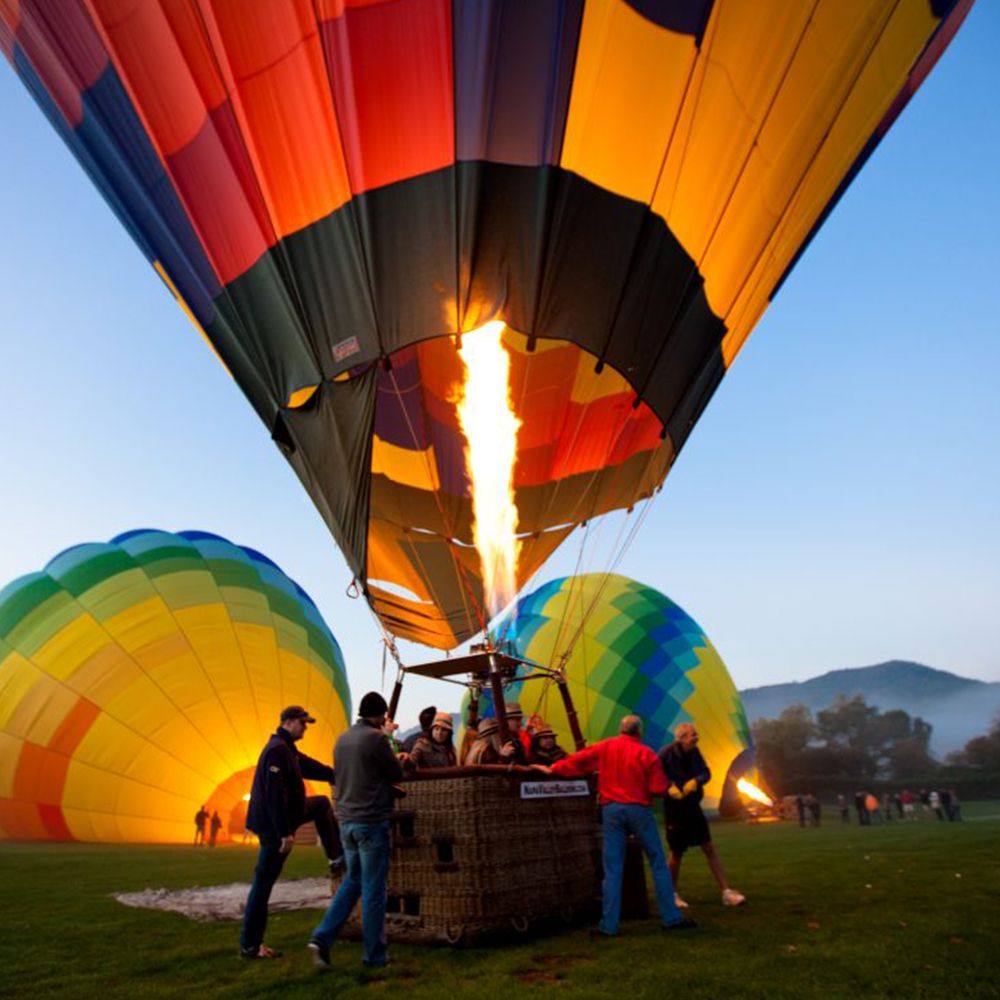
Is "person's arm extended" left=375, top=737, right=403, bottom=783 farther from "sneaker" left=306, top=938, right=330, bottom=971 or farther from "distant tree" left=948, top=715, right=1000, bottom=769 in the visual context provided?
"distant tree" left=948, top=715, right=1000, bottom=769

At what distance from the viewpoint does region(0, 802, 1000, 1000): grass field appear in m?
3.39

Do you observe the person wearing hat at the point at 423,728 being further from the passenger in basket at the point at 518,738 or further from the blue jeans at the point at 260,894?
the blue jeans at the point at 260,894

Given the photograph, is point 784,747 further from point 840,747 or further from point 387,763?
point 387,763

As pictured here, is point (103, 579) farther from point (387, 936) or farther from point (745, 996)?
point (745, 996)

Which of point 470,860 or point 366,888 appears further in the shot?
point 470,860

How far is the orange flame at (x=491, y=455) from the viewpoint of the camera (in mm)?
7293

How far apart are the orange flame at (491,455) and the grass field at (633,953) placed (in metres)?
3.59

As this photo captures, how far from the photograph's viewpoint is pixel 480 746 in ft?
18.0

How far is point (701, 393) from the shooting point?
7.23 meters

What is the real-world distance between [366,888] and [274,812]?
0.69 m

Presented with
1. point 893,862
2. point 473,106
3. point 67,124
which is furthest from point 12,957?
point 893,862

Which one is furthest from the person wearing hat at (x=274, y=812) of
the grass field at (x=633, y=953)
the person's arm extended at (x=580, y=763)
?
the person's arm extended at (x=580, y=763)

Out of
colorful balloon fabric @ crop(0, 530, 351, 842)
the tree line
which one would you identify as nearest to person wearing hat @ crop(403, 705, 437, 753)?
colorful balloon fabric @ crop(0, 530, 351, 842)

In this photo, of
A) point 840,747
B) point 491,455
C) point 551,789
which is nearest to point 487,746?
point 551,789
